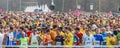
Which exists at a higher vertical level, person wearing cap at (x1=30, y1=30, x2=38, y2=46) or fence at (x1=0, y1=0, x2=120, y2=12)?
person wearing cap at (x1=30, y1=30, x2=38, y2=46)

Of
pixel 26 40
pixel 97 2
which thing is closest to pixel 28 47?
pixel 26 40

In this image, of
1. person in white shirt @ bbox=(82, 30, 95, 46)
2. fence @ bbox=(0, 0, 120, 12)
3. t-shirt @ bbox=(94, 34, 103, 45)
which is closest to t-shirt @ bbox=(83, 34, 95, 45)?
person in white shirt @ bbox=(82, 30, 95, 46)

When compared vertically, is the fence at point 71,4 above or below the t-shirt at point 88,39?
below

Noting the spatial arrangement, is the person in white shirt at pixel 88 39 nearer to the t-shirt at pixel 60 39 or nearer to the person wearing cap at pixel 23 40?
the t-shirt at pixel 60 39

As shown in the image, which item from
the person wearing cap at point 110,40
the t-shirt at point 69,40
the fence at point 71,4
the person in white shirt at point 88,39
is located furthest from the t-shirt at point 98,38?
the fence at point 71,4

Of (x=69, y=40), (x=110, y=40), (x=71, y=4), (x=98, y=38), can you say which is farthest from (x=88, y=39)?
(x=71, y=4)

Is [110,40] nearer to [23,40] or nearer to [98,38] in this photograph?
[98,38]

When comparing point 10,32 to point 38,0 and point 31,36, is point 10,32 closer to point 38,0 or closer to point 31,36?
point 31,36

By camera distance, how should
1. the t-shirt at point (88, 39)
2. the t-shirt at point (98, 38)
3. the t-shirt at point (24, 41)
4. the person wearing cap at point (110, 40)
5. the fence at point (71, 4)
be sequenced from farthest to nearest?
the fence at point (71, 4)
the t-shirt at point (98, 38)
the t-shirt at point (88, 39)
the person wearing cap at point (110, 40)
the t-shirt at point (24, 41)

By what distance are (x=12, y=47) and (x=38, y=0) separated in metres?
73.7

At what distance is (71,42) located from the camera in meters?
19.0

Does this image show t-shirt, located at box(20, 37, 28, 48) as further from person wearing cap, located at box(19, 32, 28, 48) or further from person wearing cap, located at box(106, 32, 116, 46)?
person wearing cap, located at box(106, 32, 116, 46)

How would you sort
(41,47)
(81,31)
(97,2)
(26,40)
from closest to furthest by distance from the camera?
(41,47), (26,40), (81,31), (97,2)

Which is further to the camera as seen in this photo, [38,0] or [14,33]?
[38,0]
